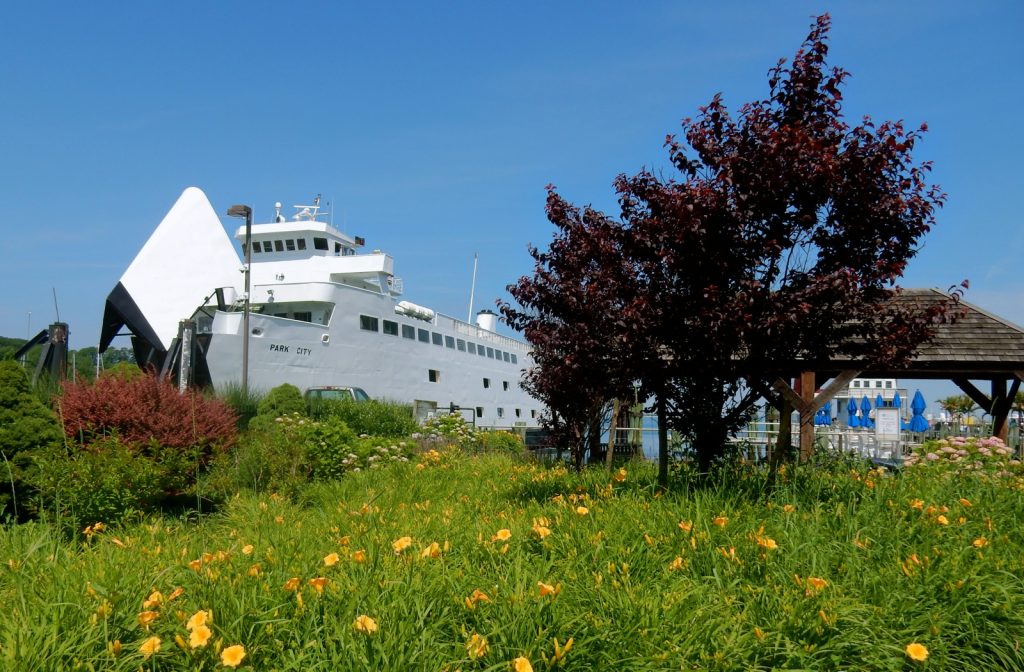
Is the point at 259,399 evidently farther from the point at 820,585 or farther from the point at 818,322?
the point at 820,585

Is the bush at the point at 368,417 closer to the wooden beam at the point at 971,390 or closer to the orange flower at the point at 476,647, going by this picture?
the wooden beam at the point at 971,390

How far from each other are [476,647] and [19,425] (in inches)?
241

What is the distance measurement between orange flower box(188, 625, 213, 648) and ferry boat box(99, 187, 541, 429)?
1521cm

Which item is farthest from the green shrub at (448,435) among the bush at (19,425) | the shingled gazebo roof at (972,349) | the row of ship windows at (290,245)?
the row of ship windows at (290,245)

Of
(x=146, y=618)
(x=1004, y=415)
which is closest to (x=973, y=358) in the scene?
(x=1004, y=415)

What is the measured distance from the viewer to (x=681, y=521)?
486cm

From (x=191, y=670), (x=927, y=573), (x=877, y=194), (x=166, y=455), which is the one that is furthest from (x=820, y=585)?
(x=166, y=455)

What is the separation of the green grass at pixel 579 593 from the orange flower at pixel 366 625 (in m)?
0.06

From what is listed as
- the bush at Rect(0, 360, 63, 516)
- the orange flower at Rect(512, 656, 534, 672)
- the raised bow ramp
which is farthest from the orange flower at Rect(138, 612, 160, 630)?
the raised bow ramp

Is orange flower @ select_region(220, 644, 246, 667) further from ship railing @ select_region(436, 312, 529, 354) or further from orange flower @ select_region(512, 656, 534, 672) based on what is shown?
ship railing @ select_region(436, 312, 529, 354)

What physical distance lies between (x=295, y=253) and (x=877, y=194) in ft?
87.8

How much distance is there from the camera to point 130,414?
841 cm

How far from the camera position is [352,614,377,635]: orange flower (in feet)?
9.70

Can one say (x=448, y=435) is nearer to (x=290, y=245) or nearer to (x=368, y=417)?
(x=368, y=417)
